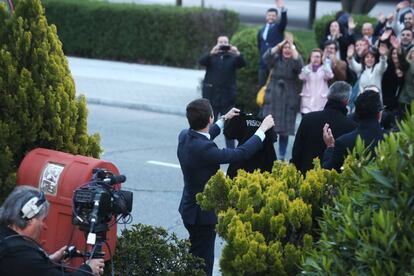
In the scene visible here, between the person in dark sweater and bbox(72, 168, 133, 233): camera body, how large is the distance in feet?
7.60

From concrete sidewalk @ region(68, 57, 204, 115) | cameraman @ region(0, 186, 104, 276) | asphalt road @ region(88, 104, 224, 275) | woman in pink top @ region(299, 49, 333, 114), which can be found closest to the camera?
cameraman @ region(0, 186, 104, 276)

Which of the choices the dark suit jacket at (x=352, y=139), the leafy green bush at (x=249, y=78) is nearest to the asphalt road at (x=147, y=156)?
the leafy green bush at (x=249, y=78)

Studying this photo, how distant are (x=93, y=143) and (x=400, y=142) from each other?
9.97 feet

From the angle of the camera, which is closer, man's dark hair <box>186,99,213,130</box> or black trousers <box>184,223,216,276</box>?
man's dark hair <box>186,99,213,130</box>

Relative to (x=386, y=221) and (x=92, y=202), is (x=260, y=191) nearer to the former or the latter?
(x=92, y=202)

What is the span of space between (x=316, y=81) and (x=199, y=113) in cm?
649

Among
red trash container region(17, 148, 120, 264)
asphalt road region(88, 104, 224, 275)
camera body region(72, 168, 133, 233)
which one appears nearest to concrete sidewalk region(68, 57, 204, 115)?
asphalt road region(88, 104, 224, 275)

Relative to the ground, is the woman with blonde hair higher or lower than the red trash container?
lower

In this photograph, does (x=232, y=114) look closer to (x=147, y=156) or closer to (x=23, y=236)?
(x=23, y=236)

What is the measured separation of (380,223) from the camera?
4.25m

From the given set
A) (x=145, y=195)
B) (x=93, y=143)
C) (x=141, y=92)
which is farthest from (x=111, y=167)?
(x=141, y=92)

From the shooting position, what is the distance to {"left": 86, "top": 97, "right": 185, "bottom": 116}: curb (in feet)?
59.6

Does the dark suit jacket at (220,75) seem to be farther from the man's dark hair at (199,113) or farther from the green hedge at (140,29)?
the green hedge at (140,29)

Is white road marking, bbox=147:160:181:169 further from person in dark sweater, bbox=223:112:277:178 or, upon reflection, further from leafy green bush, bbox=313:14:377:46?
leafy green bush, bbox=313:14:377:46
